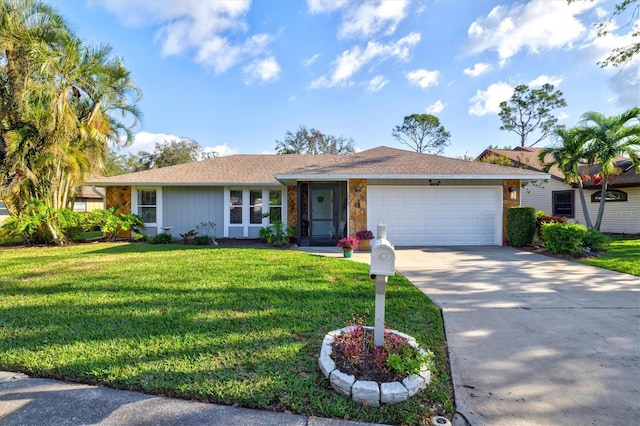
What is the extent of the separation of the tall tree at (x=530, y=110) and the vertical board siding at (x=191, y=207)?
107 ft

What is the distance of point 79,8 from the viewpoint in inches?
384

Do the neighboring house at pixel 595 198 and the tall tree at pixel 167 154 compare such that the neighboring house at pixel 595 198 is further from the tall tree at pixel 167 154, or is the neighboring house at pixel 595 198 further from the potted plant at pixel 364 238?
the tall tree at pixel 167 154

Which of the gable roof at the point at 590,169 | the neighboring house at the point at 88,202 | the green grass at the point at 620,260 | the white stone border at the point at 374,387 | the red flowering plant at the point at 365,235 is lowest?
the white stone border at the point at 374,387

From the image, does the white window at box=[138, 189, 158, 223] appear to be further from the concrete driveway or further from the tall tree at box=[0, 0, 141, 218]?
the concrete driveway

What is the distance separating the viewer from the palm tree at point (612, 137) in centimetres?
1240

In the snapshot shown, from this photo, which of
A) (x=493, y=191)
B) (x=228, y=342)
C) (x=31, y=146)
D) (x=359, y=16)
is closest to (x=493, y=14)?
(x=359, y=16)

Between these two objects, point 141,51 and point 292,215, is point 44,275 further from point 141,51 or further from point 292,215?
point 141,51

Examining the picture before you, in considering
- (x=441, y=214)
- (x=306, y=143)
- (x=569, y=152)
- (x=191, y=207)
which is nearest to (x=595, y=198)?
(x=569, y=152)

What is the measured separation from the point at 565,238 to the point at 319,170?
24.2ft

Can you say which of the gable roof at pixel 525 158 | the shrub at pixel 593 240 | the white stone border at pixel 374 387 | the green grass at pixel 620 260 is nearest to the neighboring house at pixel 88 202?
the white stone border at pixel 374 387

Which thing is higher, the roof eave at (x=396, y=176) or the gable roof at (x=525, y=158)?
the gable roof at (x=525, y=158)

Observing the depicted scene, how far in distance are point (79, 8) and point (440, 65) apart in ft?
45.1

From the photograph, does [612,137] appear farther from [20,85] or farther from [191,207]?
[20,85]

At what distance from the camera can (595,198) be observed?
1570cm
